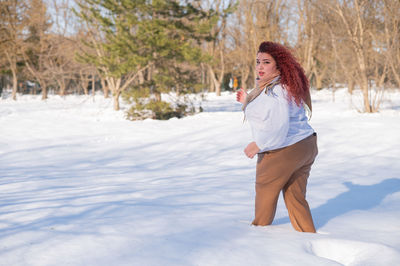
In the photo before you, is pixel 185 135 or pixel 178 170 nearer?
pixel 178 170

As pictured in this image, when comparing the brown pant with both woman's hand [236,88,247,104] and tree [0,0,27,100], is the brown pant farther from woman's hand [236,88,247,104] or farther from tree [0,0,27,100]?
tree [0,0,27,100]

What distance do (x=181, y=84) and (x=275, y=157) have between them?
492 inches

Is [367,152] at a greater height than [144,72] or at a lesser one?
lesser

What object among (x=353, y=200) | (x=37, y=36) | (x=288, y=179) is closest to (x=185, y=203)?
(x=288, y=179)

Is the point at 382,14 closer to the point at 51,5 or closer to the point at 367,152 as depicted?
the point at 367,152

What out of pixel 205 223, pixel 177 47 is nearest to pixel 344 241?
pixel 205 223

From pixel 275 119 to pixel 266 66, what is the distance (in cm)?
41

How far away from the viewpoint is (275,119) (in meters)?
2.60

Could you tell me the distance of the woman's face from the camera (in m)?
2.74

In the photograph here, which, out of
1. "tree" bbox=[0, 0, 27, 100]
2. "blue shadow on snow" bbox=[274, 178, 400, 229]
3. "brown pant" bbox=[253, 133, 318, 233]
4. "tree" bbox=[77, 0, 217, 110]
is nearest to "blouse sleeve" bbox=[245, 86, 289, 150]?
"brown pant" bbox=[253, 133, 318, 233]

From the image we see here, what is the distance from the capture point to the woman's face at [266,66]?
2.74 m

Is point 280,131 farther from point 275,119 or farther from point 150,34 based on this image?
point 150,34

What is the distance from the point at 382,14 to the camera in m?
13.4

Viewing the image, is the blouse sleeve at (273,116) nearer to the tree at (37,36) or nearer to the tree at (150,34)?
the tree at (150,34)
